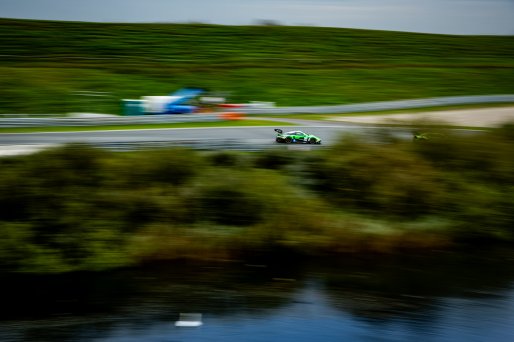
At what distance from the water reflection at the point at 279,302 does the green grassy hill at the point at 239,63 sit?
49.7 feet

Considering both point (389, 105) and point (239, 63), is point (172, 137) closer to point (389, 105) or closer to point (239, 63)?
point (389, 105)

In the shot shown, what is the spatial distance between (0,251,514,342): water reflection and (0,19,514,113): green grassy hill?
49.7 ft

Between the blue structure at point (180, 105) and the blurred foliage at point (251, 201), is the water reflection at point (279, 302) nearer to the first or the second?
the blurred foliage at point (251, 201)

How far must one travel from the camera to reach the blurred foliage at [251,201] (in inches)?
450

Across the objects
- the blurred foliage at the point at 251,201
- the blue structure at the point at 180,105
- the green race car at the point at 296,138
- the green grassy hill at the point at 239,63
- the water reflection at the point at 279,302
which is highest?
the green grassy hill at the point at 239,63

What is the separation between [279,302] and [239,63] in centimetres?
2413

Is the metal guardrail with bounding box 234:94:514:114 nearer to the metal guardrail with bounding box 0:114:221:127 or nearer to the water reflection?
the metal guardrail with bounding box 0:114:221:127

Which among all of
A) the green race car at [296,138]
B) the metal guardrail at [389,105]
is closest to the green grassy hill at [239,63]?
the metal guardrail at [389,105]

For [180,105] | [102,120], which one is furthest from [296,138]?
[180,105]

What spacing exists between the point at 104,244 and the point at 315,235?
4.09m

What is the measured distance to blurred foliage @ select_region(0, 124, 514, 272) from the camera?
37.5 feet

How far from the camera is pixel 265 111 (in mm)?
26281

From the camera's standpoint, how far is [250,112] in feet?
85.1

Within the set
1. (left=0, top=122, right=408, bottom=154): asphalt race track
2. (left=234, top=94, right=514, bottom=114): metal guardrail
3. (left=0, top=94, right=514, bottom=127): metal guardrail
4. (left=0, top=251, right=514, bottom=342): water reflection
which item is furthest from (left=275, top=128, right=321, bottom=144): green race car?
(left=234, top=94, right=514, bottom=114): metal guardrail
